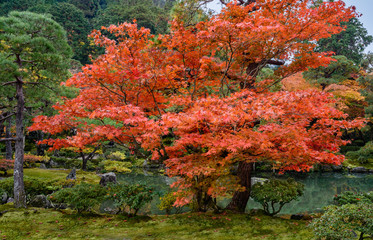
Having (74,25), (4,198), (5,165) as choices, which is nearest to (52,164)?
(5,165)

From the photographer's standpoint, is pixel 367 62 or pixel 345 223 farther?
pixel 367 62

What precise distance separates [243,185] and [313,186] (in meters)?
11.5

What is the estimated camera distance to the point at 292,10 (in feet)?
19.3

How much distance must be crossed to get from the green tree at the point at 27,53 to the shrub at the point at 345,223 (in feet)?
22.2

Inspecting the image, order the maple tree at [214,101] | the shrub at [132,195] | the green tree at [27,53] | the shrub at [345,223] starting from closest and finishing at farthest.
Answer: the shrub at [345,223] → the maple tree at [214,101] → the green tree at [27,53] → the shrub at [132,195]

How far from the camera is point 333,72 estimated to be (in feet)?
73.2

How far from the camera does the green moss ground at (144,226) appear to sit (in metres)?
5.14

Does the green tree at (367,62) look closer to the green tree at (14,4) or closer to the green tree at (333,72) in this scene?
the green tree at (333,72)

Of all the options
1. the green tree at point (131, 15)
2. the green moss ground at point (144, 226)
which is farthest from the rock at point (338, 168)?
the green tree at point (131, 15)

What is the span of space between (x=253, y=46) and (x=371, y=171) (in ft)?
67.0

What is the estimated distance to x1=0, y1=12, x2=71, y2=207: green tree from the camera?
5.78 meters

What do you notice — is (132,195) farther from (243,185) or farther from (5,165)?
(5,165)

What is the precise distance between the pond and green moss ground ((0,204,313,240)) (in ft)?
11.1

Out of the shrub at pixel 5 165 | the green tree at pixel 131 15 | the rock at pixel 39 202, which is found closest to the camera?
the rock at pixel 39 202
